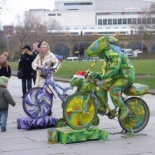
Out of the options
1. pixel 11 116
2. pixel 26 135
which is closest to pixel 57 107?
pixel 11 116

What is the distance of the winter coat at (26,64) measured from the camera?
1910cm

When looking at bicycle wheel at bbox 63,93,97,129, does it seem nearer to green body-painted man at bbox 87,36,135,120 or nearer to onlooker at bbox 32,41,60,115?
green body-painted man at bbox 87,36,135,120

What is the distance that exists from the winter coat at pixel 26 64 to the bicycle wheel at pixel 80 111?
28.0ft

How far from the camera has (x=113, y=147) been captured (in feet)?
32.8

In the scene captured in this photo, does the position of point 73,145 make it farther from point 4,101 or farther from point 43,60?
point 43,60

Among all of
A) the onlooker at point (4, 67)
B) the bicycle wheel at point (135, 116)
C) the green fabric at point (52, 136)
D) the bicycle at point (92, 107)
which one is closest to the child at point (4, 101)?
the bicycle at point (92, 107)

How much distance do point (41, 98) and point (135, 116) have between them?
2.41 m

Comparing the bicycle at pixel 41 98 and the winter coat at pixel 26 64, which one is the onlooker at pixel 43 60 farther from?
the winter coat at pixel 26 64

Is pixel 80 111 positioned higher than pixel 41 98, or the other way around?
pixel 41 98

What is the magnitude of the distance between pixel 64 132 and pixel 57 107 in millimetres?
6300

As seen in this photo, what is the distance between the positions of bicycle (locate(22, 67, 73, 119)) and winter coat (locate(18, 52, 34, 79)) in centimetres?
641

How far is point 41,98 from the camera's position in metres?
12.6

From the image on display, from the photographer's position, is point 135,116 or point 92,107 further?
point 135,116

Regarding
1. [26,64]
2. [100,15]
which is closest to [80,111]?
[26,64]
